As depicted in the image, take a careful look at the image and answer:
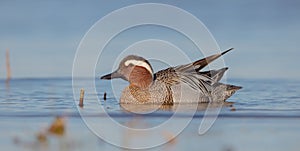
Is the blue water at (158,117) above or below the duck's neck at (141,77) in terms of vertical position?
below

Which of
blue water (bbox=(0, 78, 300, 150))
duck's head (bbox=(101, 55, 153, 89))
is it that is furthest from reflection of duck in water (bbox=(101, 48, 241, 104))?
blue water (bbox=(0, 78, 300, 150))

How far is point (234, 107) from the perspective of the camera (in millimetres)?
9828

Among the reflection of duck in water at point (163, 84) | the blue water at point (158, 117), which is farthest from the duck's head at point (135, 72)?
the blue water at point (158, 117)

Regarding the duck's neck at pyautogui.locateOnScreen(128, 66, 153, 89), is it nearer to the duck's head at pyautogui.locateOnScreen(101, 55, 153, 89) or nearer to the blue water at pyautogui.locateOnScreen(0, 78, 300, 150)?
the duck's head at pyautogui.locateOnScreen(101, 55, 153, 89)

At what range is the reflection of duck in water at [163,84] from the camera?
33.3 ft

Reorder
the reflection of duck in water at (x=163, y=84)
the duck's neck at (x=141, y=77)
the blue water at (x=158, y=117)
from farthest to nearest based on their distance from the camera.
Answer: the duck's neck at (x=141, y=77) < the reflection of duck in water at (x=163, y=84) < the blue water at (x=158, y=117)

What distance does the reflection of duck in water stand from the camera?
1015 cm

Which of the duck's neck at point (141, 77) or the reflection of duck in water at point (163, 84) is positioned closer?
the reflection of duck in water at point (163, 84)

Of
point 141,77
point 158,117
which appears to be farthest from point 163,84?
point 158,117

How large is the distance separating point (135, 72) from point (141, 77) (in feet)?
0.37

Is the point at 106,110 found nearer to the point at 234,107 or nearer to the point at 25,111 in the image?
the point at 25,111

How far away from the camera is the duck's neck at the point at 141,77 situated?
10.3 m

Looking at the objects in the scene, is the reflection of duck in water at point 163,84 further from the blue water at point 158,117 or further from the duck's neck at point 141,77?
the blue water at point 158,117

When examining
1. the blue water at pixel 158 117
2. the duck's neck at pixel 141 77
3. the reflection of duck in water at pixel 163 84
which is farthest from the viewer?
the duck's neck at pixel 141 77
